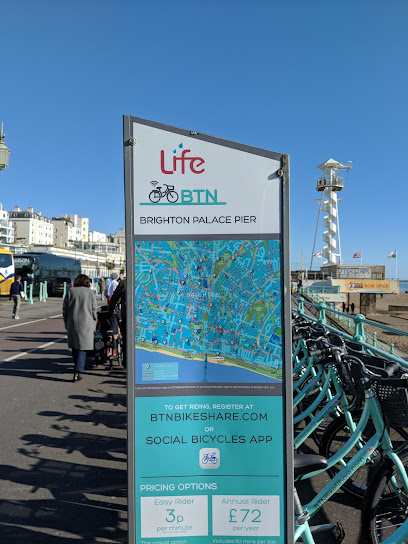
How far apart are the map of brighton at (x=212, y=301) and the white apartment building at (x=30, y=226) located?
13600 cm

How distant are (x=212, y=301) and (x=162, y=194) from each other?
63cm

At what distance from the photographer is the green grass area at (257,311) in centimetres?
246

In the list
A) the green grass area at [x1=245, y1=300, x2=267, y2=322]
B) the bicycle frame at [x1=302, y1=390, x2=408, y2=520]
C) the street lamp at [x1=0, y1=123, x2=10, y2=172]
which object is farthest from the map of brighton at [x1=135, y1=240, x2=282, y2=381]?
the street lamp at [x1=0, y1=123, x2=10, y2=172]

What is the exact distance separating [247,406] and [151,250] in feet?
3.15

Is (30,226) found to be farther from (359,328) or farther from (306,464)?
(306,464)

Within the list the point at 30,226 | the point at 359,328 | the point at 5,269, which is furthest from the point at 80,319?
the point at 30,226

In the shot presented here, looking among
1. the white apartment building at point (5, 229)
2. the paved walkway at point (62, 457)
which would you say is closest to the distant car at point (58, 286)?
the paved walkway at point (62, 457)

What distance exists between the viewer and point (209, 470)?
241 centimetres

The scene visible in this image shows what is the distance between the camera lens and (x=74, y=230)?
6535 inches

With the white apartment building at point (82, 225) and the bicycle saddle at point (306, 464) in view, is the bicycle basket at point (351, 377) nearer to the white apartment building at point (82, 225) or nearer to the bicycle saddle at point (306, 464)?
the bicycle saddle at point (306, 464)

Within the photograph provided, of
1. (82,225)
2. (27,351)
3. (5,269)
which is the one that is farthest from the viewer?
(82,225)

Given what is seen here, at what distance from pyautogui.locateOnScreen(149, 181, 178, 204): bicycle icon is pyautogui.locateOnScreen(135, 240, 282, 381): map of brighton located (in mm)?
230

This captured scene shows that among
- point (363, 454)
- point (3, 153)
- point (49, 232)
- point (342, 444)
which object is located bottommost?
point (342, 444)

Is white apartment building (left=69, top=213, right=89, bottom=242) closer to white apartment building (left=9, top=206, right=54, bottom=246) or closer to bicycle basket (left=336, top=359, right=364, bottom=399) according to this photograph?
white apartment building (left=9, top=206, right=54, bottom=246)
